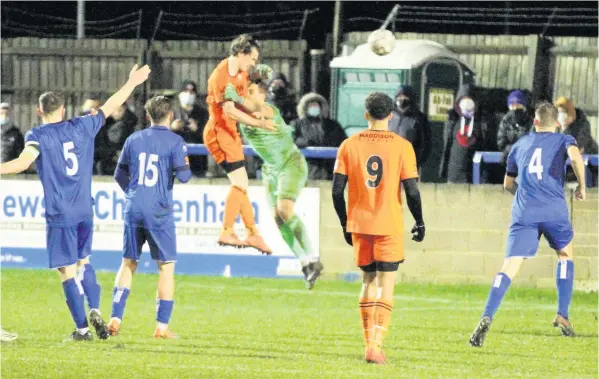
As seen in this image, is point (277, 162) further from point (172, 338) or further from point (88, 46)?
point (88, 46)

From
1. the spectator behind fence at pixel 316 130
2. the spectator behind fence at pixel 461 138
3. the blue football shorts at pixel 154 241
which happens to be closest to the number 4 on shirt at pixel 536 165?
the blue football shorts at pixel 154 241

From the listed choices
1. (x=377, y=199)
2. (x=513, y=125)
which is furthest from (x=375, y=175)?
(x=513, y=125)

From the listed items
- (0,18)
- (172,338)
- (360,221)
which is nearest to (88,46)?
(0,18)

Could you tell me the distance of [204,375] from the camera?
10742 millimetres

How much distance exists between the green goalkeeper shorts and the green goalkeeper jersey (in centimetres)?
5

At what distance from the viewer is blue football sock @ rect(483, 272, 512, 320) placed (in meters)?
13.1

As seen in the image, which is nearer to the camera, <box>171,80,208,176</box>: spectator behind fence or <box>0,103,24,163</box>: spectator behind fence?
<box>171,80,208,176</box>: spectator behind fence

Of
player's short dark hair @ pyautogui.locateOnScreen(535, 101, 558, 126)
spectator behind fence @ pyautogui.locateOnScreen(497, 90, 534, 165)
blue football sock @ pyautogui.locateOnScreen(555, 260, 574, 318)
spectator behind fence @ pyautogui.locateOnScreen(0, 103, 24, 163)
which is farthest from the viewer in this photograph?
spectator behind fence @ pyautogui.locateOnScreen(0, 103, 24, 163)

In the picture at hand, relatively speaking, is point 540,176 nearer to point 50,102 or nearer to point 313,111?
point 50,102

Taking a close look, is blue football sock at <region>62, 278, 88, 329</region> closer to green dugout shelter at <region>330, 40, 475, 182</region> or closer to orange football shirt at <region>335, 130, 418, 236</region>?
orange football shirt at <region>335, 130, 418, 236</region>

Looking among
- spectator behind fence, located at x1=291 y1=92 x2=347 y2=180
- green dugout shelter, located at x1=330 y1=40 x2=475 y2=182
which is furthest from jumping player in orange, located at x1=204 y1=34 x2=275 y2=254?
green dugout shelter, located at x1=330 y1=40 x2=475 y2=182

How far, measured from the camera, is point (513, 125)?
18.7 meters

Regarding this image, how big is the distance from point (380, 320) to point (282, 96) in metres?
8.22

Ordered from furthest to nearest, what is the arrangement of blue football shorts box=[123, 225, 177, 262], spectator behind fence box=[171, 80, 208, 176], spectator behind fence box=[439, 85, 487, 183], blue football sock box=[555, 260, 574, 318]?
spectator behind fence box=[171, 80, 208, 176] → spectator behind fence box=[439, 85, 487, 183] → blue football sock box=[555, 260, 574, 318] → blue football shorts box=[123, 225, 177, 262]
